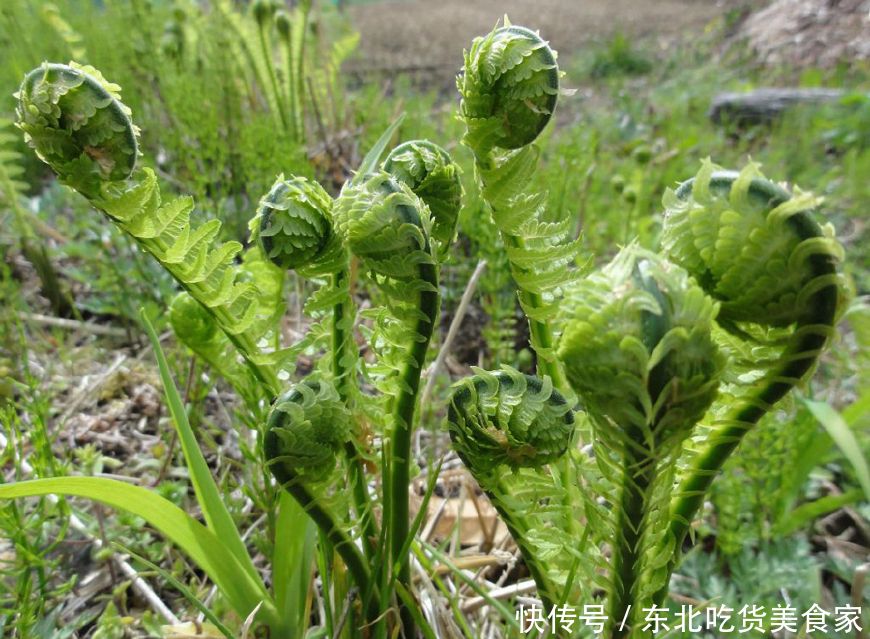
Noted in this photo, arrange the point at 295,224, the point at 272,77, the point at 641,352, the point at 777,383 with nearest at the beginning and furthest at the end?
1. the point at 641,352
2. the point at 777,383
3. the point at 295,224
4. the point at 272,77

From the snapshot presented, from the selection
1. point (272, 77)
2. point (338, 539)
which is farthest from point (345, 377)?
point (272, 77)

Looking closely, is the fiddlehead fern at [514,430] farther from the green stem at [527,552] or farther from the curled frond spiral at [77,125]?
the curled frond spiral at [77,125]

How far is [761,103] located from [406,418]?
4.50 meters

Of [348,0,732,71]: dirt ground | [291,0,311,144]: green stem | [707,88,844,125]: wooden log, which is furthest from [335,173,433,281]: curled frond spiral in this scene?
[348,0,732,71]: dirt ground

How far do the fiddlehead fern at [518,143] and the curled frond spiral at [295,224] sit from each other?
166mm

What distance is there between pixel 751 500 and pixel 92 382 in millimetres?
1505

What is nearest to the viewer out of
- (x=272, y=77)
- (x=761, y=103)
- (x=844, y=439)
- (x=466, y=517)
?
(x=844, y=439)

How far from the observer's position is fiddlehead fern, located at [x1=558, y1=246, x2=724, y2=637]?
1.61 feet

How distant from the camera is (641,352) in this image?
48 centimetres

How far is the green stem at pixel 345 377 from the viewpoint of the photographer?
2.56 ft

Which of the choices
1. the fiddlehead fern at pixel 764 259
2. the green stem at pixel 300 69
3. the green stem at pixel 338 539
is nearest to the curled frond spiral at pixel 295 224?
the green stem at pixel 338 539

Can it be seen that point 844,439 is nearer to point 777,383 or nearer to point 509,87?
point 777,383

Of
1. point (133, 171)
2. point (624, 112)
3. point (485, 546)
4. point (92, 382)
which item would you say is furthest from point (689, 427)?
point (624, 112)

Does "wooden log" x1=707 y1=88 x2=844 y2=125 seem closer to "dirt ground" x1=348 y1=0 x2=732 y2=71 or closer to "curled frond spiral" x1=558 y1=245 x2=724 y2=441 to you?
"dirt ground" x1=348 y1=0 x2=732 y2=71
